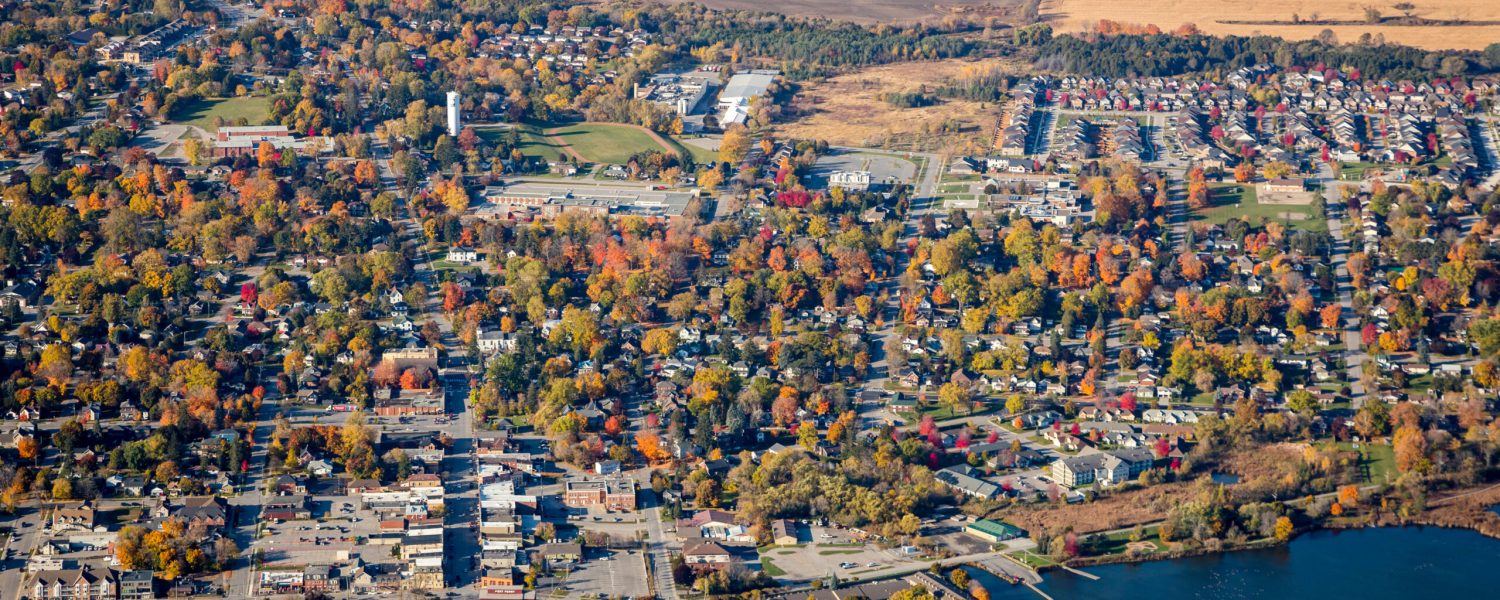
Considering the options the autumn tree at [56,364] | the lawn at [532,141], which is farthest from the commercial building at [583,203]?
the autumn tree at [56,364]

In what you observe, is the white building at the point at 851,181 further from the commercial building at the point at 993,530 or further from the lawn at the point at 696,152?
the commercial building at the point at 993,530

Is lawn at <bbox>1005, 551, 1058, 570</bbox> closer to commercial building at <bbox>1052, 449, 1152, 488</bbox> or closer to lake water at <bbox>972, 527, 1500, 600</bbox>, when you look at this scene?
lake water at <bbox>972, 527, 1500, 600</bbox>

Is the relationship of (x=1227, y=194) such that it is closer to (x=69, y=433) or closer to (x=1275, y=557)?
(x=1275, y=557)

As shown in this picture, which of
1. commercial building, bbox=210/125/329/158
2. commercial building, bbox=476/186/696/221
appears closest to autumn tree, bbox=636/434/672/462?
commercial building, bbox=476/186/696/221

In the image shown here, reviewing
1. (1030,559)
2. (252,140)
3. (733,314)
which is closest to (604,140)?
(252,140)

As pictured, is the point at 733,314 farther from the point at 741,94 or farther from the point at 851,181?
the point at 741,94

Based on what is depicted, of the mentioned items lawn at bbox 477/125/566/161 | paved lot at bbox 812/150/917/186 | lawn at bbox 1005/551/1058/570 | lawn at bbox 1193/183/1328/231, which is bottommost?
lawn at bbox 1005/551/1058/570
